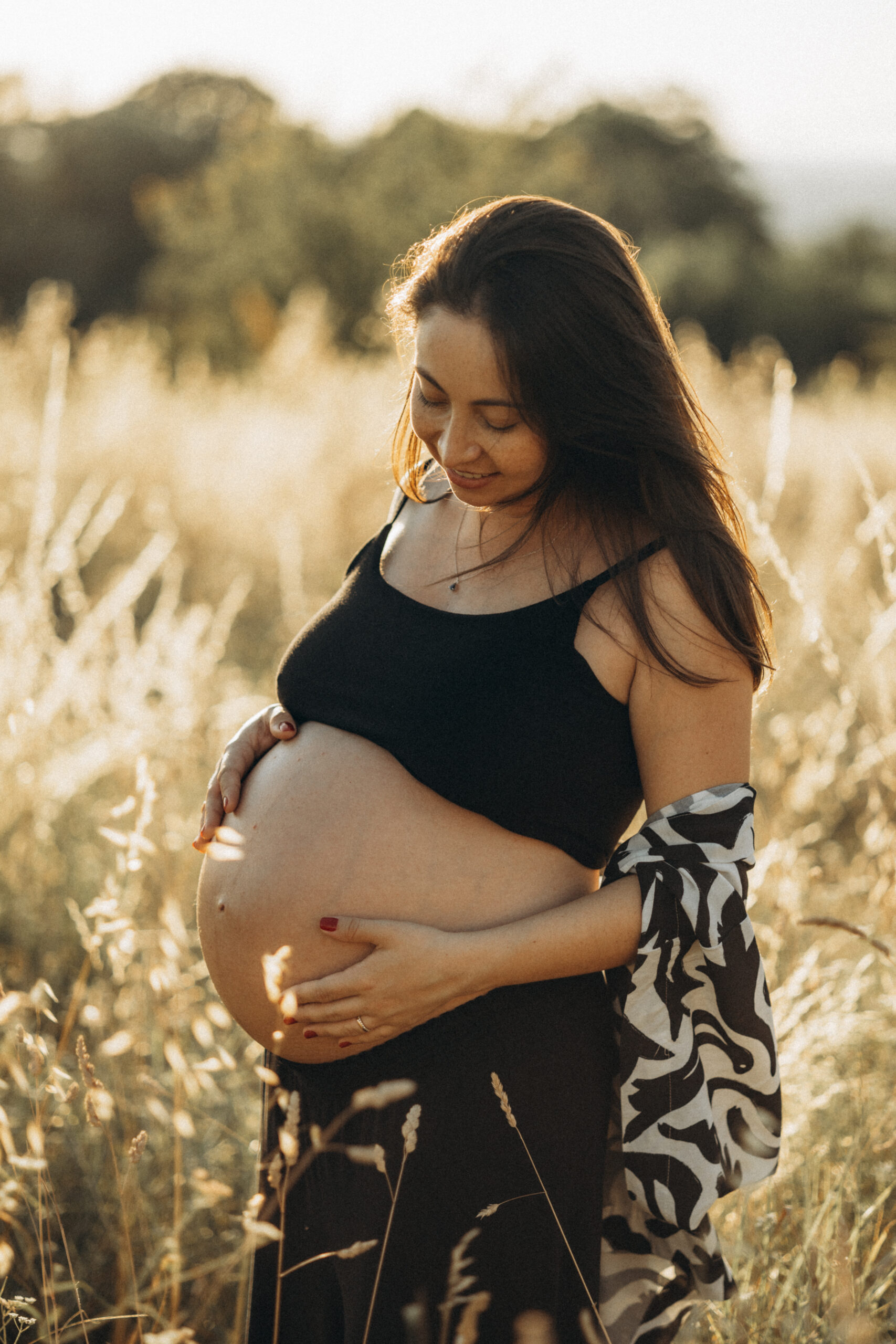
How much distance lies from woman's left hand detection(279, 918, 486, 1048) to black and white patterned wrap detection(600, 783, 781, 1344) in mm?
247

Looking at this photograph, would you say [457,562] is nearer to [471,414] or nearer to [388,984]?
[471,414]

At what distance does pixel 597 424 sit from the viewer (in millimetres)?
1426

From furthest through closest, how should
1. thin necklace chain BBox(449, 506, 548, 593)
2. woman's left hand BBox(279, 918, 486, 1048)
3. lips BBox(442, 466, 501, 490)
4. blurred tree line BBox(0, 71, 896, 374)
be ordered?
1. blurred tree line BBox(0, 71, 896, 374)
2. thin necklace chain BBox(449, 506, 548, 593)
3. lips BBox(442, 466, 501, 490)
4. woman's left hand BBox(279, 918, 486, 1048)

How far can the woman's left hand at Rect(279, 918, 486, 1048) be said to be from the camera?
1.37 metres

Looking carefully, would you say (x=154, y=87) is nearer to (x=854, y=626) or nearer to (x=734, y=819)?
(x=854, y=626)

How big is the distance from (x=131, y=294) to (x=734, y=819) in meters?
24.7

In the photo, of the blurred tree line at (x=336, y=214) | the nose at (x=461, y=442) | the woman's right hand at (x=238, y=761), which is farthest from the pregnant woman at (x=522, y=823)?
the blurred tree line at (x=336, y=214)

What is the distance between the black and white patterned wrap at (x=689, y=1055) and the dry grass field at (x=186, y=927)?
13cm

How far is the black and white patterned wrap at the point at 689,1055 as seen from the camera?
1422 mm

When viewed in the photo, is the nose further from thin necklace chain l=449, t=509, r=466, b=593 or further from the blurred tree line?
the blurred tree line

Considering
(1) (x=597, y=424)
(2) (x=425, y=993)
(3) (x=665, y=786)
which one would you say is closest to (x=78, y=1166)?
(2) (x=425, y=993)

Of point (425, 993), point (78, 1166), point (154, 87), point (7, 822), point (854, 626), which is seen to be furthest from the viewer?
point (154, 87)

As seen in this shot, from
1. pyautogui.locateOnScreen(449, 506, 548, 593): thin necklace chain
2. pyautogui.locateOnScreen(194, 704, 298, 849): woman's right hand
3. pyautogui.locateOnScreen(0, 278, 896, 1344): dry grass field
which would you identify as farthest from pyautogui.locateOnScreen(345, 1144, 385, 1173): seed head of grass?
pyautogui.locateOnScreen(449, 506, 548, 593): thin necklace chain

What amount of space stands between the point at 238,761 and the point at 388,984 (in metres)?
0.50
